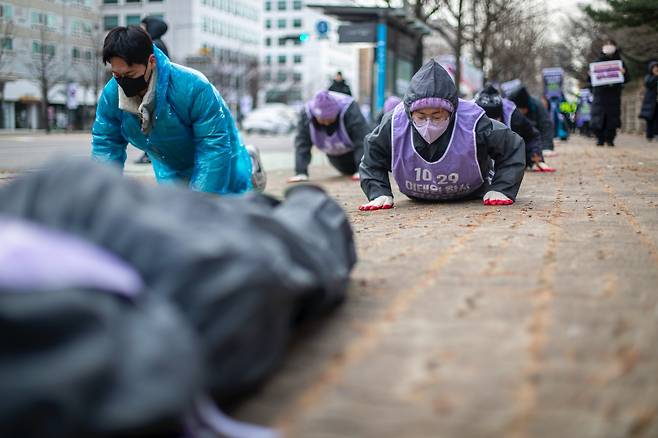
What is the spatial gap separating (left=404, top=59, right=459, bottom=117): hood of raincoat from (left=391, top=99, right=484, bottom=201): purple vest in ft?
0.58

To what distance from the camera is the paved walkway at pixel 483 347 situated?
2.19 m

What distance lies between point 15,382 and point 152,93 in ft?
15.1

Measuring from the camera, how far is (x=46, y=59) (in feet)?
131

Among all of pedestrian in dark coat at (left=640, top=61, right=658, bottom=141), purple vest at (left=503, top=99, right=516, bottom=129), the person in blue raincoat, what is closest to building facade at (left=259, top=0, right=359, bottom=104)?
pedestrian in dark coat at (left=640, top=61, right=658, bottom=141)

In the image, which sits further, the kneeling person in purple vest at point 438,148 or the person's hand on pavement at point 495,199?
the person's hand on pavement at point 495,199

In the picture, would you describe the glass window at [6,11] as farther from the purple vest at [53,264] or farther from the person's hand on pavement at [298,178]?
the purple vest at [53,264]

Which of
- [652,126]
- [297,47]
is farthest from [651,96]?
[297,47]

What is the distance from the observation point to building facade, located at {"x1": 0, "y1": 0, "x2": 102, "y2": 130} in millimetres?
21909

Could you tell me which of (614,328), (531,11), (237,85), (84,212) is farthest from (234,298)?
(237,85)

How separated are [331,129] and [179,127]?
542 centimetres

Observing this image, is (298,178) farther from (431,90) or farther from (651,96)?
(651,96)

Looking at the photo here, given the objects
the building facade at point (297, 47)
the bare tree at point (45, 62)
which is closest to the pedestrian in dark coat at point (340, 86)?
the bare tree at point (45, 62)

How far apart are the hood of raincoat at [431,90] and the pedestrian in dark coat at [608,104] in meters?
12.4

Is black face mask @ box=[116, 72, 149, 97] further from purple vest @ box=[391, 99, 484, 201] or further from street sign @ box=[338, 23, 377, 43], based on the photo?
street sign @ box=[338, 23, 377, 43]
